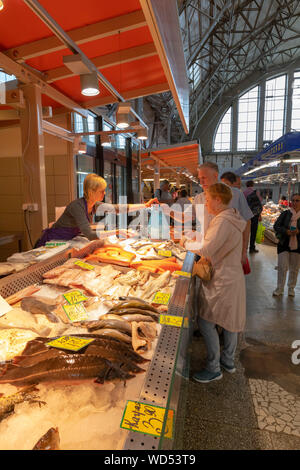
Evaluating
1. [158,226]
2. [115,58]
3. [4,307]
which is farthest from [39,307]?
[115,58]

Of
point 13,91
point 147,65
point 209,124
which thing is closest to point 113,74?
point 147,65

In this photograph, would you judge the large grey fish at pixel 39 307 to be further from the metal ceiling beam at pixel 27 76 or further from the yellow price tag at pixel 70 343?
the metal ceiling beam at pixel 27 76

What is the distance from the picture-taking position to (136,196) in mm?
13289

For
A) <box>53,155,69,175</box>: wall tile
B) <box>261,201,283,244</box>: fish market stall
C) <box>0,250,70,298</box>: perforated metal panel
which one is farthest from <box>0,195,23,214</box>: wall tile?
<box>261,201,283,244</box>: fish market stall

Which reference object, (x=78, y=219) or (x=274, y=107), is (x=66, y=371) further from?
(x=274, y=107)

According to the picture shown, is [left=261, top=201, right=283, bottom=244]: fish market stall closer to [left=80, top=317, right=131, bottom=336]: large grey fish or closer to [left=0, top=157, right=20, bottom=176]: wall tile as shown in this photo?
[left=0, top=157, right=20, bottom=176]: wall tile

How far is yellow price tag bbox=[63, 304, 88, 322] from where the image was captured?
174 centimetres

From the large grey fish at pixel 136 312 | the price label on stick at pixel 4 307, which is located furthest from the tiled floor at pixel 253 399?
the price label on stick at pixel 4 307

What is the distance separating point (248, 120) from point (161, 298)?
3663 centimetres

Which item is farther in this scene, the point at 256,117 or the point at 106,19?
the point at 256,117

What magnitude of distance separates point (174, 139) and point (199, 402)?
30.6 metres

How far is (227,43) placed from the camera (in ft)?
60.0
